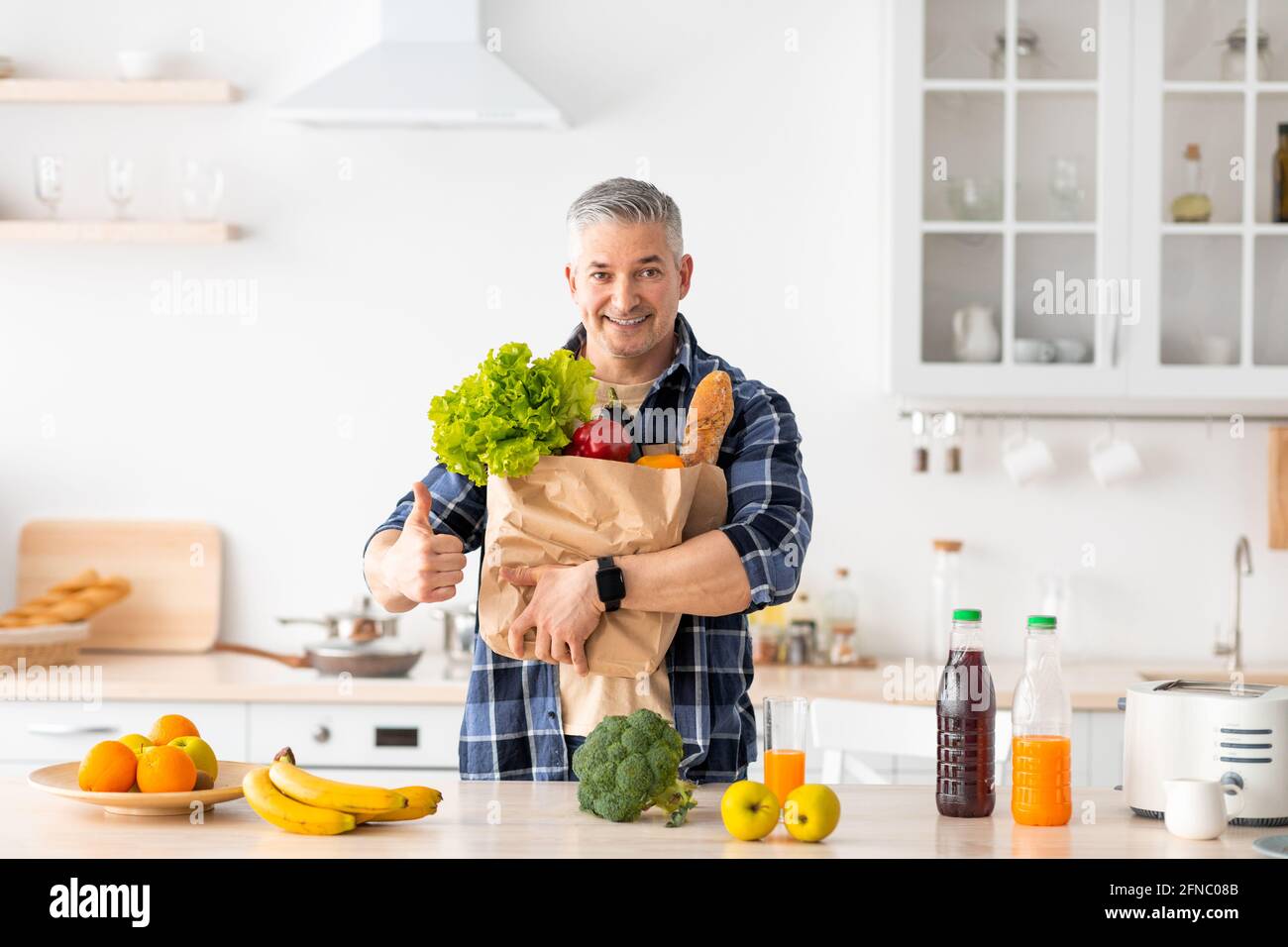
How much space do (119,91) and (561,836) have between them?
2518 mm

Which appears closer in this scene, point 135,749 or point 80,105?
point 135,749

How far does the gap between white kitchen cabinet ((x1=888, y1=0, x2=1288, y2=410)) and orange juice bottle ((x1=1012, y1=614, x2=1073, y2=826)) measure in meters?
1.65

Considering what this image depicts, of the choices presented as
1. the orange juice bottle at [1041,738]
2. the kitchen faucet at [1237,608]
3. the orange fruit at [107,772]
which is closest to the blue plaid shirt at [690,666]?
the orange juice bottle at [1041,738]

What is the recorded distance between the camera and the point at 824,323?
11.3ft

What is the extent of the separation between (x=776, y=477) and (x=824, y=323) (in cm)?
169

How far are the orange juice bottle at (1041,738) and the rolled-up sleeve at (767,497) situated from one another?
305 millimetres

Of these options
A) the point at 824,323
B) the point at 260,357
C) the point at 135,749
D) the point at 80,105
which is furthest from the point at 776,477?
the point at 80,105

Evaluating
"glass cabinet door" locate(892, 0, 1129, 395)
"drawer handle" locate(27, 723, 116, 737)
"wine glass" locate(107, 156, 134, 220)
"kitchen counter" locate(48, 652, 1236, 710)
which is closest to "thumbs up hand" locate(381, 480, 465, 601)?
"kitchen counter" locate(48, 652, 1236, 710)

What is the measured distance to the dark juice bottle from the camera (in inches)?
60.7

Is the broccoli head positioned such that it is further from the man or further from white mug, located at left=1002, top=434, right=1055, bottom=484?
white mug, located at left=1002, top=434, right=1055, bottom=484

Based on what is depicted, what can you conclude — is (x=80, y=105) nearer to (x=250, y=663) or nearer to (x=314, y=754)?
(x=250, y=663)

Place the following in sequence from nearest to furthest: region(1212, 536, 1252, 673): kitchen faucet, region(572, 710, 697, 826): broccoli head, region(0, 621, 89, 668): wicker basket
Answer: region(572, 710, 697, 826): broccoli head, region(0, 621, 89, 668): wicker basket, region(1212, 536, 1252, 673): kitchen faucet

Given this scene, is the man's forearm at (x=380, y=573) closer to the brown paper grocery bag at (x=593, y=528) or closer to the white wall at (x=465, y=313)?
the brown paper grocery bag at (x=593, y=528)
